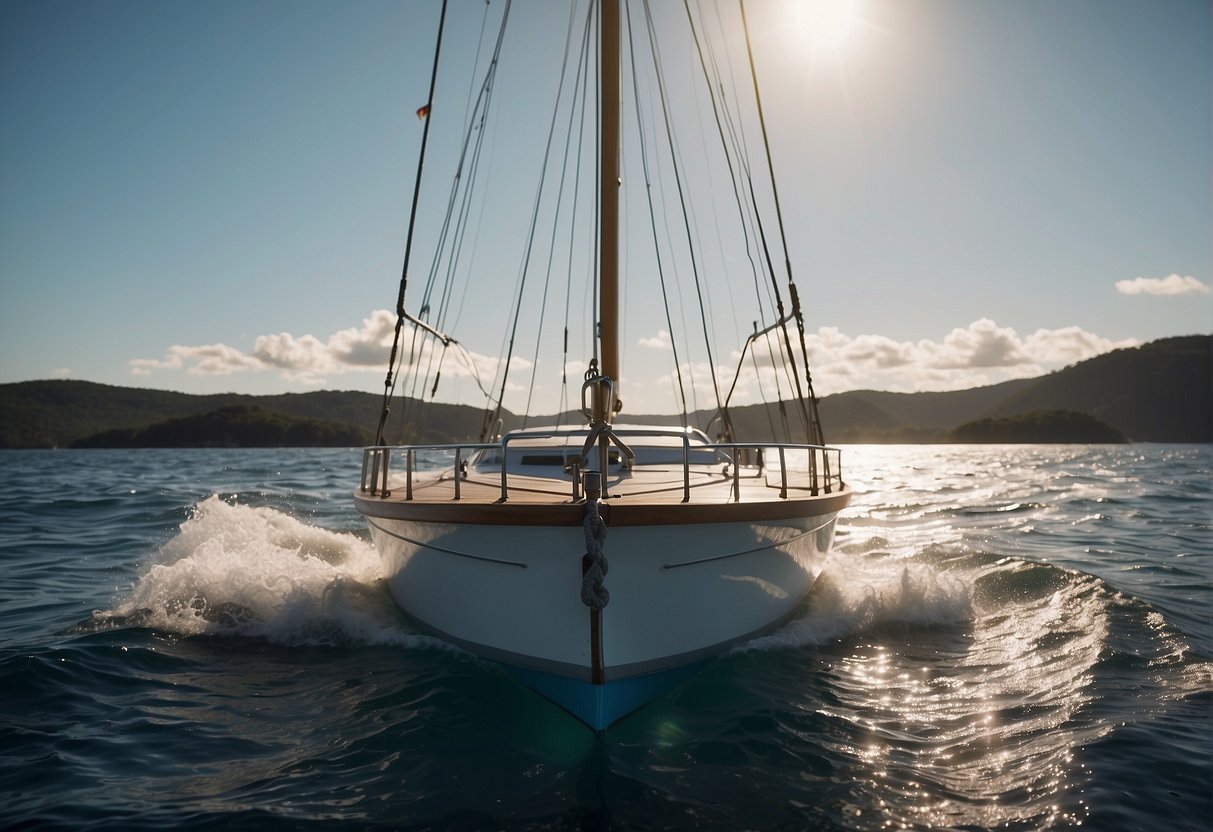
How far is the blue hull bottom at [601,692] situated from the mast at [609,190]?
422 cm

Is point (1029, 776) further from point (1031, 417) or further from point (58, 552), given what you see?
point (1031, 417)

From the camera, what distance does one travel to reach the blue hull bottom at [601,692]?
525cm

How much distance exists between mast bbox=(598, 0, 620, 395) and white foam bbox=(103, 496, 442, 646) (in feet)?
13.8

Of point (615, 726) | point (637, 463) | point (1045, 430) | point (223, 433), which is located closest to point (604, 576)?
point (615, 726)

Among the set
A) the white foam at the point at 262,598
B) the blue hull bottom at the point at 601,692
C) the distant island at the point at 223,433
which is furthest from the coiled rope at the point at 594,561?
the distant island at the point at 223,433

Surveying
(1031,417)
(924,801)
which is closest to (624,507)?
(924,801)

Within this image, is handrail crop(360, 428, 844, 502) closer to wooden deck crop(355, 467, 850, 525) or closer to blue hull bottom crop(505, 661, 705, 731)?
wooden deck crop(355, 467, 850, 525)

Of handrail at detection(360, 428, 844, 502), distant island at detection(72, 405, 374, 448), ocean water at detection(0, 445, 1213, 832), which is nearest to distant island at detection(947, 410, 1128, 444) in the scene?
distant island at detection(72, 405, 374, 448)

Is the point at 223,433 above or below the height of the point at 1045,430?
above

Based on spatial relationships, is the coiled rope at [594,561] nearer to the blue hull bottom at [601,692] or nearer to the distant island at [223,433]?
the blue hull bottom at [601,692]

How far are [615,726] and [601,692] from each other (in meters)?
0.35

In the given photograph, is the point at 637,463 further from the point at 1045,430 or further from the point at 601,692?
the point at 1045,430

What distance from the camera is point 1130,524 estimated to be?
52.1ft

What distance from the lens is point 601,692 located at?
5242 millimetres
